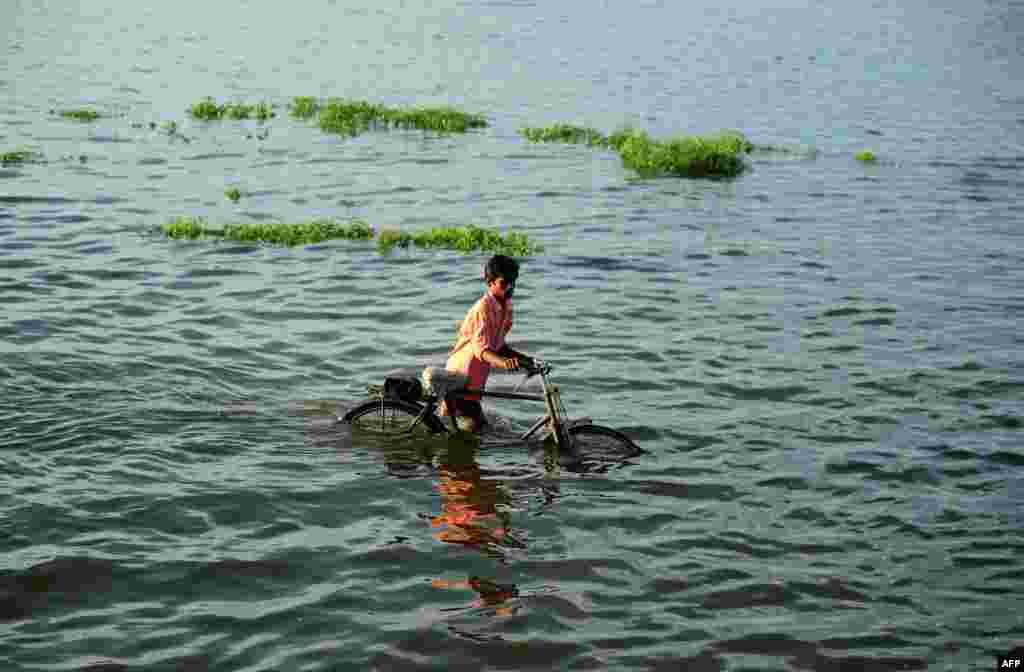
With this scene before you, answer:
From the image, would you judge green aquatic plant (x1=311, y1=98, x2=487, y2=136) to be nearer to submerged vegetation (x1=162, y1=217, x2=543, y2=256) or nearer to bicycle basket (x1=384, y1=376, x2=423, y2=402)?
submerged vegetation (x1=162, y1=217, x2=543, y2=256)

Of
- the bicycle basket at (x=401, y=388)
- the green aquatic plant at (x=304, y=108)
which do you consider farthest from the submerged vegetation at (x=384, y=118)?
the bicycle basket at (x=401, y=388)

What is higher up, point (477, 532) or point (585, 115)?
point (585, 115)

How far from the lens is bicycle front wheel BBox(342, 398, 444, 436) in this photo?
14555 millimetres

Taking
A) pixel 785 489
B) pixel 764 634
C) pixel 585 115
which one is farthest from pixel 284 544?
pixel 585 115

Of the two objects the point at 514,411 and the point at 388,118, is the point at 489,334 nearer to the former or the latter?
the point at 514,411

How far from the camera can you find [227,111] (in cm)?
4206

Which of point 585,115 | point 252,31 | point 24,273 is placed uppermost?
point 252,31

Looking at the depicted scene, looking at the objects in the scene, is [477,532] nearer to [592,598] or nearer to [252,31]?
[592,598]

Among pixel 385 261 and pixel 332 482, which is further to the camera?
pixel 385 261

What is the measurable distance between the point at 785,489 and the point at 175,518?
6.87m

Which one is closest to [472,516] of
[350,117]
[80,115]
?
[350,117]

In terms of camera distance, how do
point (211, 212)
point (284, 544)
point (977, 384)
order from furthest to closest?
1. point (211, 212)
2. point (977, 384)
3. point (284, 544)

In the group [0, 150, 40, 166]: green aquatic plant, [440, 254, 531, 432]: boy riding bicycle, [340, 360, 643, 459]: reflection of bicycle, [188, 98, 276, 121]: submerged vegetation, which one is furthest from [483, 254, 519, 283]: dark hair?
[188, 98, 276, 121]: submerged vegetation

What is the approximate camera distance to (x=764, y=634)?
36.9ft
